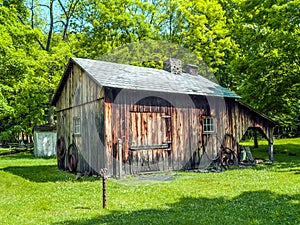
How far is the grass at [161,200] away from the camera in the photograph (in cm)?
724

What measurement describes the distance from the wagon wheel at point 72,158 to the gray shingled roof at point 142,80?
341 centimetres

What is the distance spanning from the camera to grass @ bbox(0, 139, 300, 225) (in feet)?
23.8

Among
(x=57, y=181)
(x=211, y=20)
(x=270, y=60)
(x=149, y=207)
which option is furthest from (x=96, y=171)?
(x=211, y=20)

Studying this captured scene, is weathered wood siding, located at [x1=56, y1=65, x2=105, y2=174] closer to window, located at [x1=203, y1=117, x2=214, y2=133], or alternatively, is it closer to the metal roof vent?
window, located at [x1=203, y1=117, x2=214, y2=133]

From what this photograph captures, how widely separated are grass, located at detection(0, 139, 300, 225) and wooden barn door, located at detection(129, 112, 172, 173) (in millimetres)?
1210

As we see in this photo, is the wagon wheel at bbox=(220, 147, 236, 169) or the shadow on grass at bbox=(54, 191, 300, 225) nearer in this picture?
the shadow on grass at bbox=(54, 191, 300, 225)

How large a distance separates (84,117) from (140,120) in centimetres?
264

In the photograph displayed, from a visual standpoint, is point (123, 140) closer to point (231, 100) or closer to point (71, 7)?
point (231, 100)

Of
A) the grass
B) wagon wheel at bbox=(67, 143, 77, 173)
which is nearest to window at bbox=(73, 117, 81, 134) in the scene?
wagon wheel at bbox=(67, 143, 77, 173)

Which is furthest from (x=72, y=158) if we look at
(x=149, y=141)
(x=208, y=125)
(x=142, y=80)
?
(x=208, y=125)

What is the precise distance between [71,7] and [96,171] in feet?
76.8

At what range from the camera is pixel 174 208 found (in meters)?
8.26

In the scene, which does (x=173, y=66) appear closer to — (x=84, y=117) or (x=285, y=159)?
(x=84, y=117)

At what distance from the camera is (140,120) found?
46.9ft
